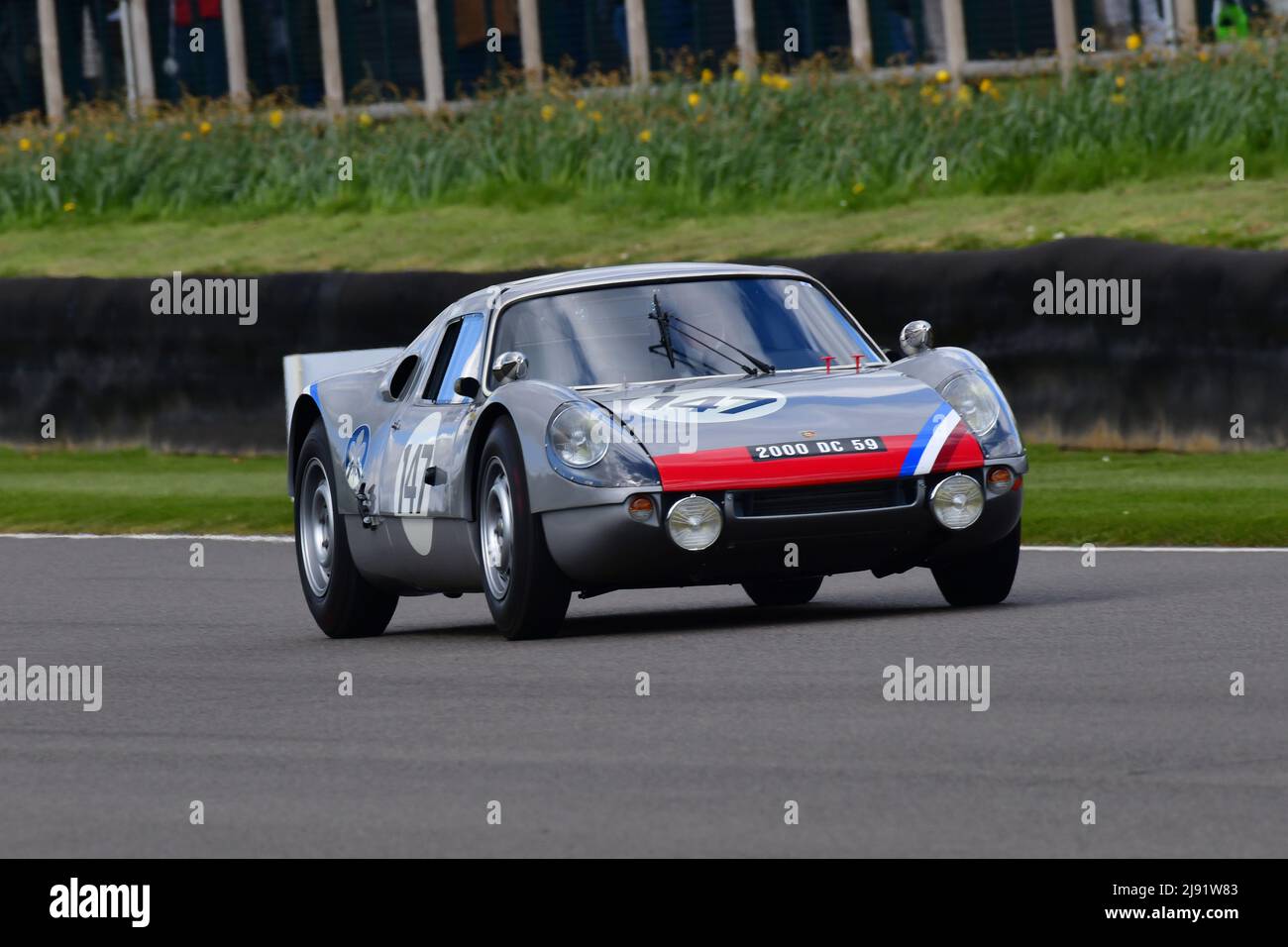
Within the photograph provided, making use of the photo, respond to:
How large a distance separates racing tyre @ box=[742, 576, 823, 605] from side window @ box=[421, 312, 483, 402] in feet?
5.31

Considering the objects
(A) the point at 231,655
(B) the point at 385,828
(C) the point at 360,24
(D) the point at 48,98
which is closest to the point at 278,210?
(C) the point at 360,24

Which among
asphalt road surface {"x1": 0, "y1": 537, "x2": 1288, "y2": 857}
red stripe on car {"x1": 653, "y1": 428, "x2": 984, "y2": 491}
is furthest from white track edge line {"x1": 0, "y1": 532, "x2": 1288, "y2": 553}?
red stripe on car {"x1": 653, "y1": 428, "x2": 984, "y2": 491}

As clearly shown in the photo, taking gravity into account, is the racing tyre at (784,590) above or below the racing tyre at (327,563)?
below

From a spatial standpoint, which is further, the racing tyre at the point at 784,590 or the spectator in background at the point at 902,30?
the spectator in background at the point at 902,30

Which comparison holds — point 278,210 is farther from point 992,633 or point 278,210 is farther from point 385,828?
point 385,828

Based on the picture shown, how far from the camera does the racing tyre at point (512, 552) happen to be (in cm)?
970

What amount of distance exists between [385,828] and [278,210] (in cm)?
2243

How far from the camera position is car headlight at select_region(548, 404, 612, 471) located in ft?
31.6

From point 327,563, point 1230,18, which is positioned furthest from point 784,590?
point 1230,18

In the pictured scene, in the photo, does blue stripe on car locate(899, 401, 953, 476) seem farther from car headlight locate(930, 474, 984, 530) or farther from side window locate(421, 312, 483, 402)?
side window locate(421, 312, 483, 402)

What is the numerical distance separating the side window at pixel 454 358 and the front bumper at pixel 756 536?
1.35 m

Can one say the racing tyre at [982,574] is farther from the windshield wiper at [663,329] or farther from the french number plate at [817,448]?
the windshield wiper at [663,329]

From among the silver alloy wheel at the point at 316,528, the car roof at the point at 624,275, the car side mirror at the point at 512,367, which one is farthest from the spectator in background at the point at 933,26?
the car side mirror at the point at 512,367

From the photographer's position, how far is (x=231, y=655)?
33.8 ft
